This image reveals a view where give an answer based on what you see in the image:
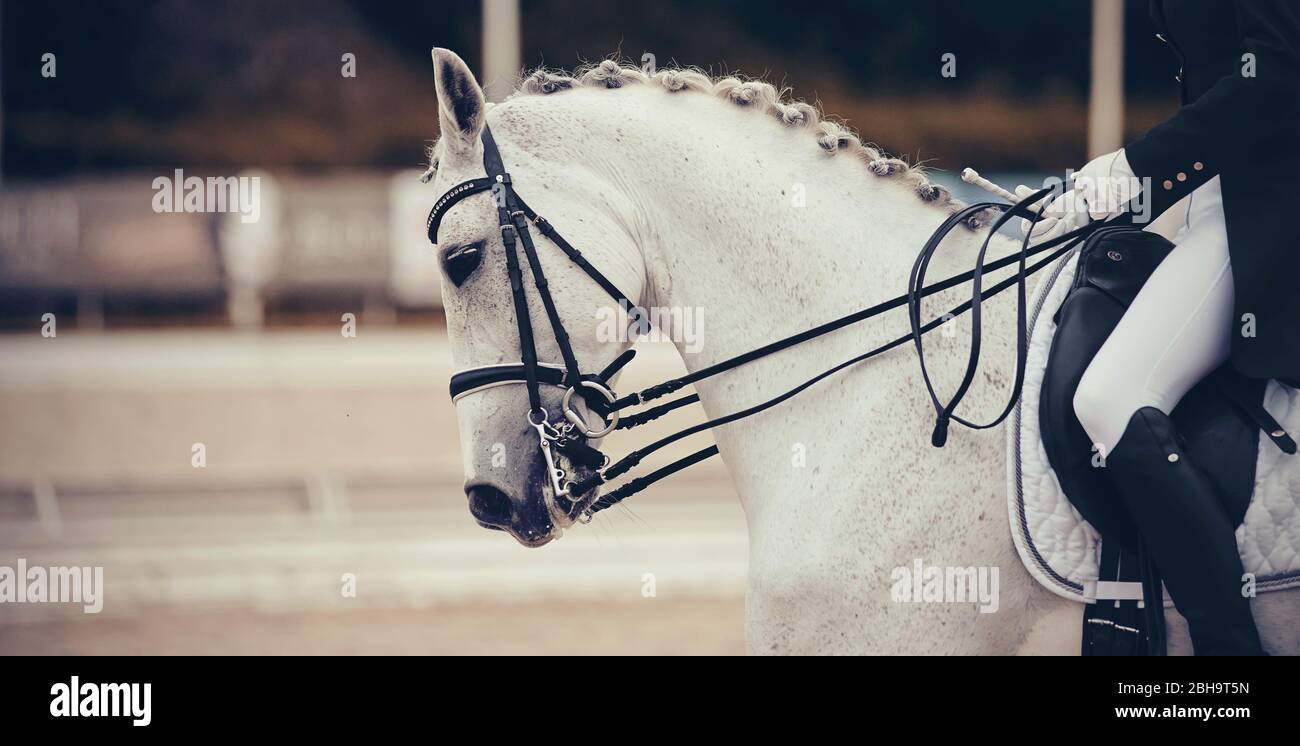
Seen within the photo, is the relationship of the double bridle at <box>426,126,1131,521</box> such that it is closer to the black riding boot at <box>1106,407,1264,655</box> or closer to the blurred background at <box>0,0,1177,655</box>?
the black riding boot at <box>1106,407,1264,655</box>

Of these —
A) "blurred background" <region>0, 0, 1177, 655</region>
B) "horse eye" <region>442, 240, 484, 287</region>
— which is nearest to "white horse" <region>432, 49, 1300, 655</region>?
"horse eye" <region>442, 240, 484, 287</region>

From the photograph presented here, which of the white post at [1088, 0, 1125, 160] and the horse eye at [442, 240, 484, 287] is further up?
the white post at [1088, 0, 1125, 160]

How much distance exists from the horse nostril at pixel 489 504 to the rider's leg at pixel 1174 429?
4.16 feet

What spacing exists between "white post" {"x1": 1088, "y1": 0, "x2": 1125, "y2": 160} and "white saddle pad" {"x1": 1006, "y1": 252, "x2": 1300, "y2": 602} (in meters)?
13.3

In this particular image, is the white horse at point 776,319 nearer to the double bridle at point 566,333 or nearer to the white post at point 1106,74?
the double bridle at point 566,333

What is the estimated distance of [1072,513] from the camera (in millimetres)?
2666

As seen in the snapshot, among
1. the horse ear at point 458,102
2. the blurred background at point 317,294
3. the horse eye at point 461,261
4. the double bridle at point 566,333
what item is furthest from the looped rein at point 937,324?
the blurred background at point 317,294

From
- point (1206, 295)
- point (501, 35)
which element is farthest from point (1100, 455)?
point (501, 35)

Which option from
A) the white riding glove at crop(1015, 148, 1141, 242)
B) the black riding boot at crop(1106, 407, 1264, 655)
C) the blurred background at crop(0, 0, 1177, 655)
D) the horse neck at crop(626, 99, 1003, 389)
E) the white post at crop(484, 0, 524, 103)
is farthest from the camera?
the white post at crop(484, 0, 524, 103)

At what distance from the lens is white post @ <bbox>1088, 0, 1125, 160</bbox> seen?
14.8 meters

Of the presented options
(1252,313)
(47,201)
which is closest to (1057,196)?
(1252,313)

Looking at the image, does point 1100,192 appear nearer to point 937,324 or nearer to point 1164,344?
point 1164,344

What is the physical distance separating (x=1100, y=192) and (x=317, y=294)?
1294 cm
